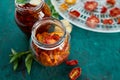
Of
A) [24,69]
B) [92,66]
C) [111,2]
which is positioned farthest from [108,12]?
[24,69]

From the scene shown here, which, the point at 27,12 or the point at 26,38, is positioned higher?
the point at 27,12

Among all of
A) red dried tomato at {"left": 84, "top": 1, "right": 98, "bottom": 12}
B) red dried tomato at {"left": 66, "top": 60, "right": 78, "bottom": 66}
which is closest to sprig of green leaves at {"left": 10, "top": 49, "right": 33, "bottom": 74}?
red dried tomato at {"left": 66, "top": 60, "right": 78, "bottom": 66}

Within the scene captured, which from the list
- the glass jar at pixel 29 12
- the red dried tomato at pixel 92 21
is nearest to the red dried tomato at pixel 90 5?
the red dried tomato at pixel 92 21

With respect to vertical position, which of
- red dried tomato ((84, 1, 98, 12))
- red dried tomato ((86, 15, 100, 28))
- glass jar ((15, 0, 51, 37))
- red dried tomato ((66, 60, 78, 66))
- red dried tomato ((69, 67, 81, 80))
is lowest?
red dried tomato ((69, 67, 81, 80))

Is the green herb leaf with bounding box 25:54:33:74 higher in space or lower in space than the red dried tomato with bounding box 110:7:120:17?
lower

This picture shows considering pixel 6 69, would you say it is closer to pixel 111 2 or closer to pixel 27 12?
pixel 27 12

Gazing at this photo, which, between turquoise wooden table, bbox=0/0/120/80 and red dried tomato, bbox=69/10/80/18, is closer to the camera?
turquoise wooden table, bbox=0/0/120/80

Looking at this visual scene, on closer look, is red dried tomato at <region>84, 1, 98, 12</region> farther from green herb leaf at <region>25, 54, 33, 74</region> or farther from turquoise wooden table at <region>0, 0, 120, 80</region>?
green herb leaf at <region>25, 54, 33, 74</region>
